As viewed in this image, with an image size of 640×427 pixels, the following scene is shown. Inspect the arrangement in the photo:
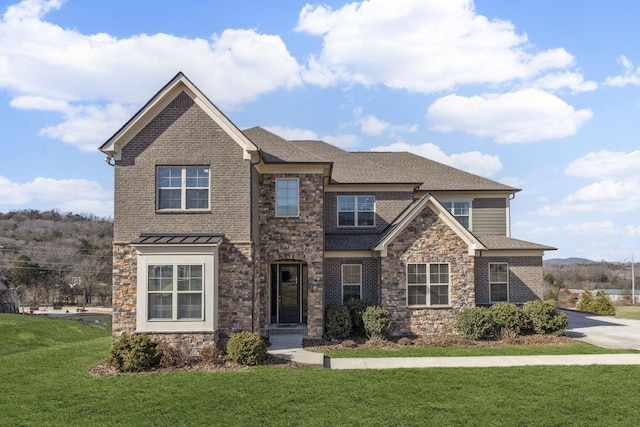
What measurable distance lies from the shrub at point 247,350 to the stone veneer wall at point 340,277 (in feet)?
19.6

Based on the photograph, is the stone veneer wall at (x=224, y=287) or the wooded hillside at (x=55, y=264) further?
the wooded hillside at (x=55, y=264)

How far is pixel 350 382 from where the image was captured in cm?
1153

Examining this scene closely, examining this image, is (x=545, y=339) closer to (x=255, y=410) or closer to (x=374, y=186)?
(x=374, y=186)

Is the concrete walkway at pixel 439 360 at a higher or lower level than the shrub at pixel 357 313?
lower

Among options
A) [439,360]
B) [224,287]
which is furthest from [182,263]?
[439,360]

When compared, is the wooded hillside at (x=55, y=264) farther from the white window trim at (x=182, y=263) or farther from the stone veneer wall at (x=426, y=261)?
the stone veneer wall at (x=426, y=261)

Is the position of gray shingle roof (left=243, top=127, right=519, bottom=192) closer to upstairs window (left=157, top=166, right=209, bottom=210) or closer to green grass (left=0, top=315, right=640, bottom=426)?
upstairs window (left=157, top=166, right=209, bottom=210)

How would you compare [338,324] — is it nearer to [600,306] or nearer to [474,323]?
[474,323]

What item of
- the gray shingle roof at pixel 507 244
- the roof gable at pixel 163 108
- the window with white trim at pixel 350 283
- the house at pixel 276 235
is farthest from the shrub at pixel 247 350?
the gray shingle roof at pixel 507 244

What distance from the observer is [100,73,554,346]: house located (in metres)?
14.3

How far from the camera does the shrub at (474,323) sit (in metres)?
17.3

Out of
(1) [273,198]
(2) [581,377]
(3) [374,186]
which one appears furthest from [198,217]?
(2) [581,377]

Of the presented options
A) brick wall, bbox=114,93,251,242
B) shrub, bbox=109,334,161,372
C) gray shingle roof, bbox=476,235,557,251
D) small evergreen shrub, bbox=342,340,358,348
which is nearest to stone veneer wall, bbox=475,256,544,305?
gray shingle roof, bbox=476,235,557,251

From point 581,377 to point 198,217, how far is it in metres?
11.7
